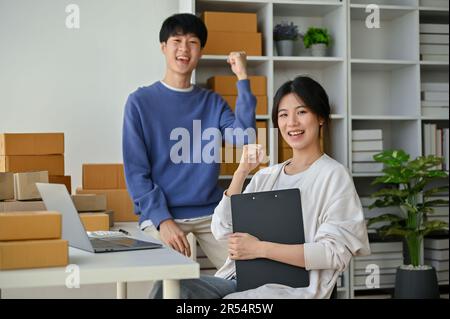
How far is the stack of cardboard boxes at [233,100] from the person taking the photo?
3434 millimetres

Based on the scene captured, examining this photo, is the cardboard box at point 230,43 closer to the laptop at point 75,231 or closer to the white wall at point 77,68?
the white wall at point 77,68

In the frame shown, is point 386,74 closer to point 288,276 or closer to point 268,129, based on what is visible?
point 268,129

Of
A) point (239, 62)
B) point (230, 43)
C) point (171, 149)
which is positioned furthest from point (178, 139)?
point (230, 43)

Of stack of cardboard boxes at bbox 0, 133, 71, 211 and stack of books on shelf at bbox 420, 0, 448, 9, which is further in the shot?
stack of books on shelf at bbox 420, 0, 448, 9

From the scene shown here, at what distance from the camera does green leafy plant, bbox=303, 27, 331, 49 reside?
3.63 metres

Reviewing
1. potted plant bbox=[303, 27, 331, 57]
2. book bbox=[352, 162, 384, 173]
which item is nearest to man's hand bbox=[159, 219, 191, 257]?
book bbox=[352, 162, 384, 173]

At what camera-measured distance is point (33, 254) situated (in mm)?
1440

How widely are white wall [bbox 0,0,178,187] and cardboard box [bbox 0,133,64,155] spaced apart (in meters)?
0.55

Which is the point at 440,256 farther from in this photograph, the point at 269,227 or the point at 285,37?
the point at 269,227

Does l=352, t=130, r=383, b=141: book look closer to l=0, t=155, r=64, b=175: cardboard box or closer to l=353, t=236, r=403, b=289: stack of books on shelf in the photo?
l=353, t=236, r=403, b=289: stack of books on shelf

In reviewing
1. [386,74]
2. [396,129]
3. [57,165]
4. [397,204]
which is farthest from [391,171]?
[57,165]

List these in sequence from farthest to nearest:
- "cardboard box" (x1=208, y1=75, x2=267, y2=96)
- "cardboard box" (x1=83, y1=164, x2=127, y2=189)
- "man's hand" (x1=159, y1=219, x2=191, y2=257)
→ "cardboard box" (x1=208, y1=75, x2=267, y2=96), "cardboard box" (x1=83, y1=164, x2=127, y2=189), "man's hand" (x1=159, y1=219, x2=191, y2=257)

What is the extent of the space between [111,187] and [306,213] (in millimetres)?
1448

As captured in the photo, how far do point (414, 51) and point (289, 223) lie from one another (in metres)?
2.38
